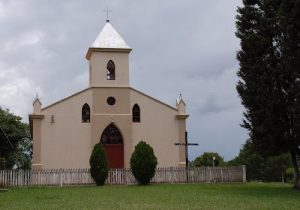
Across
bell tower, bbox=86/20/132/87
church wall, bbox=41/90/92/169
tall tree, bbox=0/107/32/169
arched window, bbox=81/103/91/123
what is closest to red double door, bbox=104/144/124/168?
church wall, bbox=41/90/92/169

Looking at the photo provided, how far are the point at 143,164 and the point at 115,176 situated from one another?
2.82 m

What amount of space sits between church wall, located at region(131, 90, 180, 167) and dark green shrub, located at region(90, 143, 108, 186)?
4.51m

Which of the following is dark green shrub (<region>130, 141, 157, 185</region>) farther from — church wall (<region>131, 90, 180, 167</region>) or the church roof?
the church roof

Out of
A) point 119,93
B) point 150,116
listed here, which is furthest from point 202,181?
point 119,93

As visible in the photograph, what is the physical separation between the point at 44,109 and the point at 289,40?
18557 millimetres

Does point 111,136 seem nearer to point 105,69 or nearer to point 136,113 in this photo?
point 136,113

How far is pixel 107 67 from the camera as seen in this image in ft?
122

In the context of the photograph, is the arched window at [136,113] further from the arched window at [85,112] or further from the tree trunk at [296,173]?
the tree trunk at [296,173]

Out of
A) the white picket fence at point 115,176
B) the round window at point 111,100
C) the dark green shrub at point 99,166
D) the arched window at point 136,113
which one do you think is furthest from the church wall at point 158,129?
the dark green shrub at point 99,166

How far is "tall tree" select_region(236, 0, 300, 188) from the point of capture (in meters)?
25.9

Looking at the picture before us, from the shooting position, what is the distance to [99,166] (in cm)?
3159

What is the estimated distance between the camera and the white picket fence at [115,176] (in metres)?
31.3

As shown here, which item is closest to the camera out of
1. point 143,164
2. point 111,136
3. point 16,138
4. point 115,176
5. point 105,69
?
point 143,164

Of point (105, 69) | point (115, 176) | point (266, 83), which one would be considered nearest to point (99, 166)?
point (115, 176)
